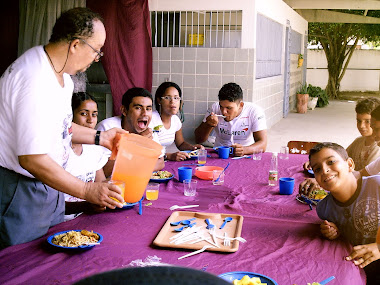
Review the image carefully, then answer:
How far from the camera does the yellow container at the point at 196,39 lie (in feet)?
22.6

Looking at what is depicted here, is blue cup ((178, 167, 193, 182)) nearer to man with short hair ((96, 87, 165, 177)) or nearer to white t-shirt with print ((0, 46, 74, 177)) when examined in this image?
man with short hair ((96, 87, 165, 177))

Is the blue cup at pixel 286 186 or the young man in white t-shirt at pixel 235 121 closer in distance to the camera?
the blue cup at pixel 286 186

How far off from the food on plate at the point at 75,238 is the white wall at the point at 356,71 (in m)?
21.0

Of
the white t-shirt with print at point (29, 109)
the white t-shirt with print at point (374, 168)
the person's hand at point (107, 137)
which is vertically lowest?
the white t-shirt with print at point (374, 168)

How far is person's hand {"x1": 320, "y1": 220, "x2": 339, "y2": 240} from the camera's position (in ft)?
6.77

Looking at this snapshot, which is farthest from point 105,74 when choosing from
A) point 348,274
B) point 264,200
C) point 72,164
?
point 348,274

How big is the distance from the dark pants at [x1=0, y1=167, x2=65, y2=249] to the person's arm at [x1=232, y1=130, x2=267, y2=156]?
219cm

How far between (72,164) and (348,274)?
70.3 inches

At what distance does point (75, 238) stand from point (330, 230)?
118cm

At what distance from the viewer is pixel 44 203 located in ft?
6.78

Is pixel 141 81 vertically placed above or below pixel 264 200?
above

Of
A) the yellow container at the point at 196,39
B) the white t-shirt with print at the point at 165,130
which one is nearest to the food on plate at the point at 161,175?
the white t-shirt with print at the point at 165,130

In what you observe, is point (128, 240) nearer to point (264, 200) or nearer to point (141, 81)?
point (264, 200)

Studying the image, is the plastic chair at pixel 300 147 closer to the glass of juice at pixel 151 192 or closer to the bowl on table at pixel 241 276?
the glass of juice at pixel 151 192
